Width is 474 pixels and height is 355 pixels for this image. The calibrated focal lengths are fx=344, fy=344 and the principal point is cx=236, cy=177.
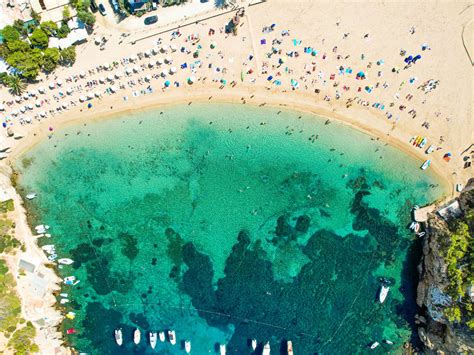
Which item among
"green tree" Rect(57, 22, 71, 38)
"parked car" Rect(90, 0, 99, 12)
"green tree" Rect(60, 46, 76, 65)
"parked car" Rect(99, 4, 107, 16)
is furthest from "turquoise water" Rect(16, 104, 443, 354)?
"parked car" Rect(90, 0, 99, 12)

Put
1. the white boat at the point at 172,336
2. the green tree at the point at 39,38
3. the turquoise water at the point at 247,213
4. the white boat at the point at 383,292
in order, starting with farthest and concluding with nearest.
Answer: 1. the white boat at the point at 172,336
2. the white boat at the point at 383,292
3. the turquoise water at the point at 247,213
4. the green tree at the point at 39,38

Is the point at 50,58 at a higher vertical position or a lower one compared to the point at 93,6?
lower

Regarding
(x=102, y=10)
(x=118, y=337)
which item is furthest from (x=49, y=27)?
(x=118, y=337)

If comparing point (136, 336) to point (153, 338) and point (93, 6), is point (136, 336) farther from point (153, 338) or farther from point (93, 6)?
point (93, 6)

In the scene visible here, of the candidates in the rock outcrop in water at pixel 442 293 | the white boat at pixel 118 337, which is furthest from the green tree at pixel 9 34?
the rock outcrop in water at pixel 442 293

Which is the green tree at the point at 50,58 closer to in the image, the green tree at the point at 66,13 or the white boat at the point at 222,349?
the green tree at the point at 66,13

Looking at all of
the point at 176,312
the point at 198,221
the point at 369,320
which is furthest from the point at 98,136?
the point at 369,320

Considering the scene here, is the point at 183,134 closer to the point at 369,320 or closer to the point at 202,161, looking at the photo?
the point at 202,161
